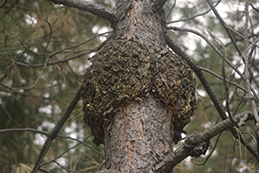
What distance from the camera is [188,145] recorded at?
86cm

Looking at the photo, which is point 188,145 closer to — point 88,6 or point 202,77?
point 202,77

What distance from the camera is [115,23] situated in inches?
50.8

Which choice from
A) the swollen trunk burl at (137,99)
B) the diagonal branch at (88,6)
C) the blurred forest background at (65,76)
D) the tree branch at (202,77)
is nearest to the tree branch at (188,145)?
the swollen trunk burl at (137,99)

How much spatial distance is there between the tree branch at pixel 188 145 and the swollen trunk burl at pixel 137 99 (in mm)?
57

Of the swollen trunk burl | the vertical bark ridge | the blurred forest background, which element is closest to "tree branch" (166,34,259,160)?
the swollen trunk burl

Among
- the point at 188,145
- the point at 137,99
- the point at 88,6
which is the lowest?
the point at 188,145

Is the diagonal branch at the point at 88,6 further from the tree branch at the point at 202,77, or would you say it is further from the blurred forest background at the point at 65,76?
the blurred forest background at the point at 65,76

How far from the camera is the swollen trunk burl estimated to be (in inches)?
39.4

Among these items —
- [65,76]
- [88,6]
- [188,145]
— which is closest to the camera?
[188,145]

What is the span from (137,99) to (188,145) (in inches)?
12.0

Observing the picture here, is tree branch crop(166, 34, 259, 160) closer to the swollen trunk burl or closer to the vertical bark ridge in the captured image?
the swollen trunk burl

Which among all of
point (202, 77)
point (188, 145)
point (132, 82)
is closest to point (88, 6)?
point (132, 82)

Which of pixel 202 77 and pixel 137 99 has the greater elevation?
pixel 202 77

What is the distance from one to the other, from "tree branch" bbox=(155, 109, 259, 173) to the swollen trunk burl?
6cm
